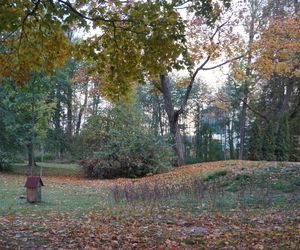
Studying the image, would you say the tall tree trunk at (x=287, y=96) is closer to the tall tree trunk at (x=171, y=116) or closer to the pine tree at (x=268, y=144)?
the pine tree at (x=268, y=144)

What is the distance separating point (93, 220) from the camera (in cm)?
846

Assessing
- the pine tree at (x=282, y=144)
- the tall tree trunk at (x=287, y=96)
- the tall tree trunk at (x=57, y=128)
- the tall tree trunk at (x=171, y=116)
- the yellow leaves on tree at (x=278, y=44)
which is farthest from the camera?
the tall tree trunk at (x=287, y=96)

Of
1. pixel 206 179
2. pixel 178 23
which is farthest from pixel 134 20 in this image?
pixel 206 179

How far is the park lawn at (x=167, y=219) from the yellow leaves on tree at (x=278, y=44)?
10.6 m

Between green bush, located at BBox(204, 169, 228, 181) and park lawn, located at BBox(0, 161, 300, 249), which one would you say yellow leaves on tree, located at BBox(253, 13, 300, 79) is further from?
park lawn, located at BBox(0, 161, 300, 249)

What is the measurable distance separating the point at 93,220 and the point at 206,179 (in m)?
8.51

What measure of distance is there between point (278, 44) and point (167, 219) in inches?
677

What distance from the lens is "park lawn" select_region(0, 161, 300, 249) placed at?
6.25 meters

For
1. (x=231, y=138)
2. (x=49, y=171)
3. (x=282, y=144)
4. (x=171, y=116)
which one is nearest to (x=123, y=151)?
(x=171, y=116)

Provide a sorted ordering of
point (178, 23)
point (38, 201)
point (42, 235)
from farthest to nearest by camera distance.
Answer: point (38, 201), point (178, 23), point (42, 235)

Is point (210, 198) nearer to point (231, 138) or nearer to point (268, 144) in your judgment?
point (268, 144)

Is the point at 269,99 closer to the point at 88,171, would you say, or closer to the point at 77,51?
the point at 88,171

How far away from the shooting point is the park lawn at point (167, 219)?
20.5 feet

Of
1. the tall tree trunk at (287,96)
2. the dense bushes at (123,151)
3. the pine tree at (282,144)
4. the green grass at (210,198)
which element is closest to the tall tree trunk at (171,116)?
the dense bushes at (123,151)
